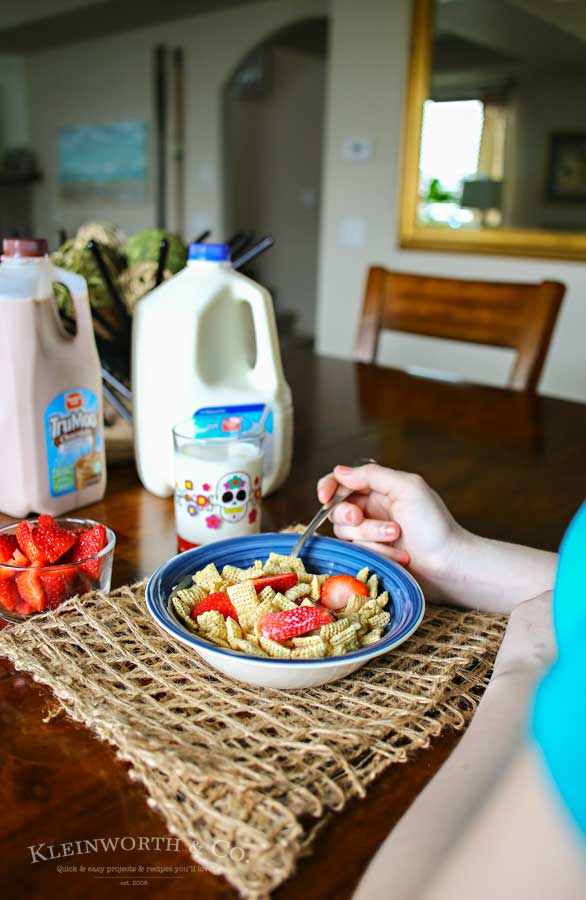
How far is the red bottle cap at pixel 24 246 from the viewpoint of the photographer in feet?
2.21

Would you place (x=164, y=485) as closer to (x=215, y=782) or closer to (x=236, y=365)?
(x=236, y=365)

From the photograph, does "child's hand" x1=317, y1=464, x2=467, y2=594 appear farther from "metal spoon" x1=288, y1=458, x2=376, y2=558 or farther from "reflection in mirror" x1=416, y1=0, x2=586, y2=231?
"reflection in mirror" x1=416, y1=0, x2=586, y2=231

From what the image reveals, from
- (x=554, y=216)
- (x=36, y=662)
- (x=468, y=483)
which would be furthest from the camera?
(x=554, y=216)

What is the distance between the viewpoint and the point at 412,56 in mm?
3109

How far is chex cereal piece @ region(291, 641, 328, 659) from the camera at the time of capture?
0.46 meters

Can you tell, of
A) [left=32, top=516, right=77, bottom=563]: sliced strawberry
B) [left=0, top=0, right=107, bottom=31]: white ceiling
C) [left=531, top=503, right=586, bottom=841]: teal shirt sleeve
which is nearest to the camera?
[left=531, top=503, right=586, bottom=841]: teal shirt sleeve

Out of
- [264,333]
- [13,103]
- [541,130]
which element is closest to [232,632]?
[264,333]

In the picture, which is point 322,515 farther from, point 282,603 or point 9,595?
point 9,595

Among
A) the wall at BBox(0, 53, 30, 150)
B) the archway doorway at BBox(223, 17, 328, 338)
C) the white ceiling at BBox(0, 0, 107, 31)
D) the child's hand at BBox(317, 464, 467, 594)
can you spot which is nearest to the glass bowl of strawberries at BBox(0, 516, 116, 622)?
the child's hand at BBox(317, 464, 467, 594)

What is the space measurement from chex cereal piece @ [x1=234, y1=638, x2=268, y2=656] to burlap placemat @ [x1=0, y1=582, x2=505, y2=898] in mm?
21

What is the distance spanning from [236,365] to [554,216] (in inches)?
98.3

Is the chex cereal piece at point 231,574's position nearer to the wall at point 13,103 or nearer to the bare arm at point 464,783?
the bare arm at point 464,783

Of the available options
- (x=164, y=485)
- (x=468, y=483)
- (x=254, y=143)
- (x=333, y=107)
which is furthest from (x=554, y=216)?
(x=254, y=143)

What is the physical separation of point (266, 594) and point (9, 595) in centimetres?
19
